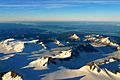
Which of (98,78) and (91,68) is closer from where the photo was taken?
(98,78)

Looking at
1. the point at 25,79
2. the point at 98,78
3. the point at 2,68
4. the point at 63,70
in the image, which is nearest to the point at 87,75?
the point at 98,78

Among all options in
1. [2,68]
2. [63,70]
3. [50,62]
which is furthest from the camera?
[2,68]

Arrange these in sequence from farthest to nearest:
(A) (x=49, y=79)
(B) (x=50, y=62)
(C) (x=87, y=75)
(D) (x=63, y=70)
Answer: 1. (B) (x=50, y=62)
2. (D) (x=63, y=70)
3. (C) (x=87, y=75)
4. (A) (x=49, y=79)

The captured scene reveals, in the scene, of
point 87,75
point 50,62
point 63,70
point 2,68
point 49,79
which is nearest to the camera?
point 49,79

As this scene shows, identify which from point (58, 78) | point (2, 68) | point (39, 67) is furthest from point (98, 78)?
point (2, 68)

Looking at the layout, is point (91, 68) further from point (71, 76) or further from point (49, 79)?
point (49, 79)

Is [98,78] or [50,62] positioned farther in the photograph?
[50,62]

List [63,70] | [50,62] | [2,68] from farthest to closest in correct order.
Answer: [2,68] < [50,62] < [63,70]

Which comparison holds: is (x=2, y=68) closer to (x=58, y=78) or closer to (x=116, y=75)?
(x=58, y=78)
